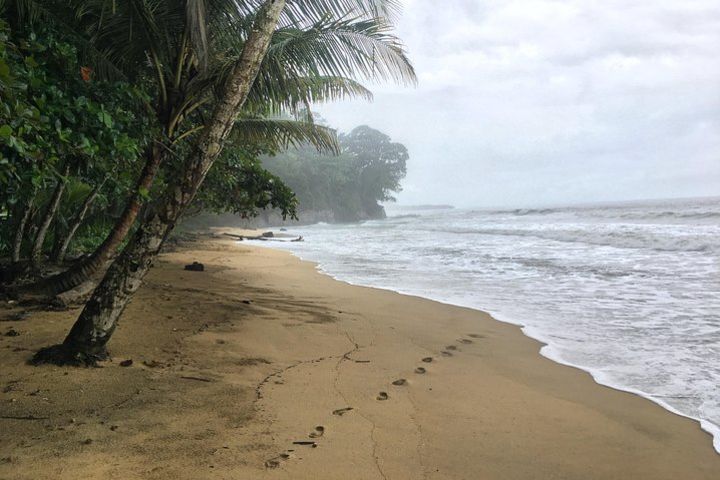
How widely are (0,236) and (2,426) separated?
4.74 metres

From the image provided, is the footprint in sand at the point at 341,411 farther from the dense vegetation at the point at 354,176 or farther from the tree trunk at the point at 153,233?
the dense vegetation at the point at 354,176

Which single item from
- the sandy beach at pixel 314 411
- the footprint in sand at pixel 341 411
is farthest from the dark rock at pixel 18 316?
the footprint in sand at pixel 341 411

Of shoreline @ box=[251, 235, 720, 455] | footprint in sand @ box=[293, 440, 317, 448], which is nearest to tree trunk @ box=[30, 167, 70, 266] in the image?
footprint in sand @ box=[293, 440, 317, 448]

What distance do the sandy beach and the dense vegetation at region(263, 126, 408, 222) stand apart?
46759 millimetres

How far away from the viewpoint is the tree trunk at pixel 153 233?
356 centimetres

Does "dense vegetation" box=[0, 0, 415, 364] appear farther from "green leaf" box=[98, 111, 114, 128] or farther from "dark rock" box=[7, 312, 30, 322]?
"dark rock" box=[7, 312, 30, 322]

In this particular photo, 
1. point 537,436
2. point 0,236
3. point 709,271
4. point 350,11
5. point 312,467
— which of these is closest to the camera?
point 312,467

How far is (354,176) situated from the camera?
61.1 meters

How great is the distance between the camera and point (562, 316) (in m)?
6.68

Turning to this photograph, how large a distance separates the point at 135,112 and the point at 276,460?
165 inches

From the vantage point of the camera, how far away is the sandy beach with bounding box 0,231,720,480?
2561 millimetres

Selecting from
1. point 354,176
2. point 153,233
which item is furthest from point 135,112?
point 354,176

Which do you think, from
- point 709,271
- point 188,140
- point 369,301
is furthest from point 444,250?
point 188,140

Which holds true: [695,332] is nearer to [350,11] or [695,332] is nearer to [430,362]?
[430,362]
